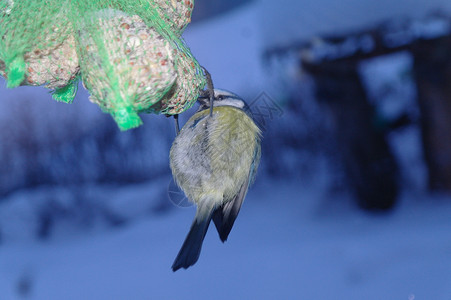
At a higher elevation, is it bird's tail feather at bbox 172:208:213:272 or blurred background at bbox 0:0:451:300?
bird's tail feather at bbox 172:208:213:272

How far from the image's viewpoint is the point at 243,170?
39.3 inches

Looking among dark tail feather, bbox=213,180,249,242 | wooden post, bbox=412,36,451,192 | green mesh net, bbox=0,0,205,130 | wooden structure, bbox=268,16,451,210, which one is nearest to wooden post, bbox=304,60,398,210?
wooden structure, bbox=268,16,451,210

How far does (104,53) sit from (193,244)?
16.3 inches

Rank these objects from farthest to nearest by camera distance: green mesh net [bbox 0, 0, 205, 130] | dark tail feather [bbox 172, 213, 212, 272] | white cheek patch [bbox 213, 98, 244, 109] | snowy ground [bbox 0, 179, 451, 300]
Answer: snowy ground [bbox 0, 179, 451, 300] → white cheek patch [bbox 213, 98, 244, 109] → dark tail feather [bbox 172, 213, 212, 272] → green mesh net [bbox 0, 0, 205, 130]

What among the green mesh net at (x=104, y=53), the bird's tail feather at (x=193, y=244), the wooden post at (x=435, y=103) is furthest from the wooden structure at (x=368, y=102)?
the green mesh net at (x=104, y=53)

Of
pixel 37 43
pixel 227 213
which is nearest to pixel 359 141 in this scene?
pixel 227 213

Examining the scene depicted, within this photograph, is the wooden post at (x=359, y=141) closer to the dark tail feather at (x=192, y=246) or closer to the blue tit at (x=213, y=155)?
the blue tit at (x=213, y=155)

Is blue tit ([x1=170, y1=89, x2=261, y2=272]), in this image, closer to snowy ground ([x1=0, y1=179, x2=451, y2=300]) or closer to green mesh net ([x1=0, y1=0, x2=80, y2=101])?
green mesh net ([x1=0, y1=0, x2=80, y2=101])

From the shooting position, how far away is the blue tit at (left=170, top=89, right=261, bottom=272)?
942mm

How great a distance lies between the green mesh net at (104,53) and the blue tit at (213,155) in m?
0.13

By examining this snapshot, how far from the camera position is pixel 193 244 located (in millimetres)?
886

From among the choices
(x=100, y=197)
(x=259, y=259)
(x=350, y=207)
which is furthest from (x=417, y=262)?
(x=100, y=197)

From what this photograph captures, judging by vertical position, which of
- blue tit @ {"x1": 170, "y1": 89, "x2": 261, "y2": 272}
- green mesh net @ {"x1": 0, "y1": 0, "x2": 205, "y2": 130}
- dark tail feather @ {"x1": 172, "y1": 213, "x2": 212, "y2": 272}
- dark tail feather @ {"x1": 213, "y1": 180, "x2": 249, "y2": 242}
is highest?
green mesh net @ {"x1": 0, "y1": 0, "x2": 205, "y2": 130}

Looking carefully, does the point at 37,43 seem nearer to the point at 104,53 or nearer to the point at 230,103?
the point at 104,53
